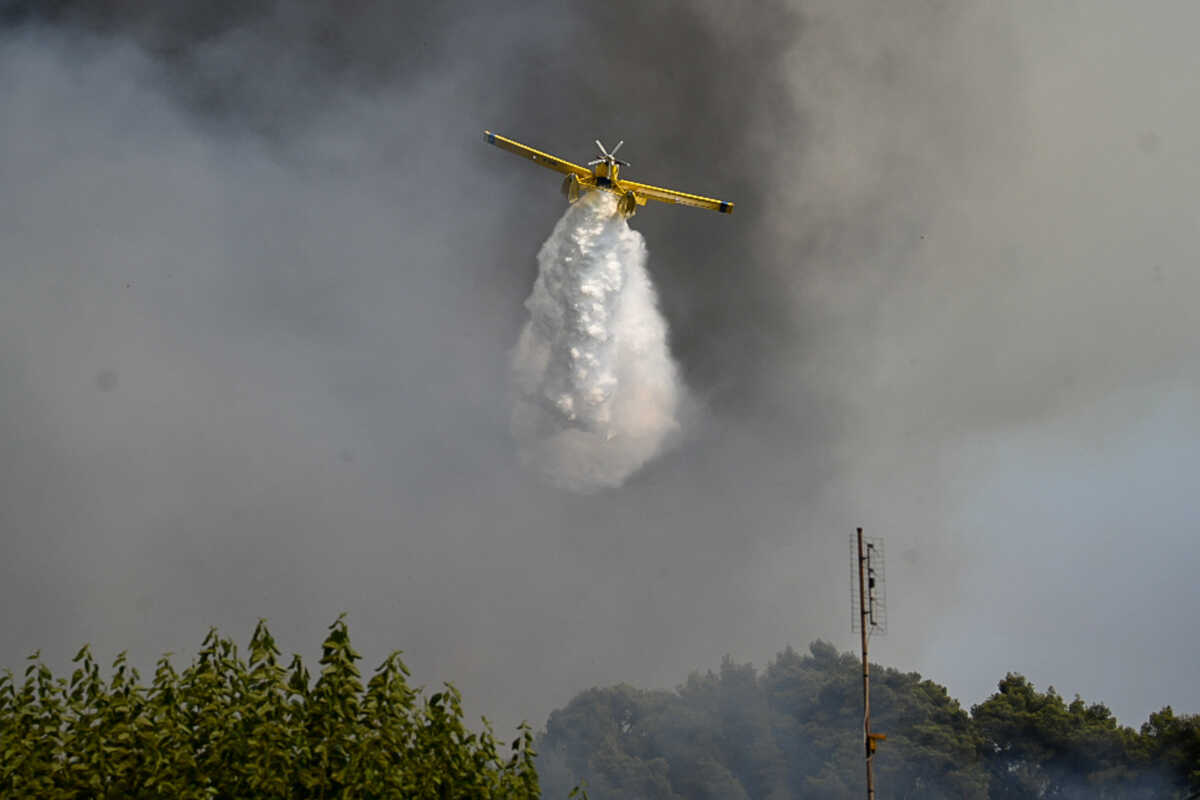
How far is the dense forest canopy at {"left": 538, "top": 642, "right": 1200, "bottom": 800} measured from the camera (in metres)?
116

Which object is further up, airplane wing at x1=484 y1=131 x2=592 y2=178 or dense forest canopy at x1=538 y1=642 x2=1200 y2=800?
airplane wing at x1=484 y1=131 x2=592 y2=178

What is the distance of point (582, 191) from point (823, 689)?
78.8 metres

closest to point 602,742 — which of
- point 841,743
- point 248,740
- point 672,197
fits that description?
point 841,743

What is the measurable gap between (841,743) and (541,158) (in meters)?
78.5

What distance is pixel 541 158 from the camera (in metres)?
81.4

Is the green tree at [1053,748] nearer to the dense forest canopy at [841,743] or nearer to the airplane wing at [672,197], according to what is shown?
the dense forest canopy at [841,743]

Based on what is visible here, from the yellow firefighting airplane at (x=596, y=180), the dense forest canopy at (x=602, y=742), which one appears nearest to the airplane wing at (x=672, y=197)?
the yellow firefighting airplane at (x=596, y=180)

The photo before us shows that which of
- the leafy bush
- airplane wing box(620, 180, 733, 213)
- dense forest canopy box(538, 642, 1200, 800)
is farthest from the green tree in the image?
the leafy bush

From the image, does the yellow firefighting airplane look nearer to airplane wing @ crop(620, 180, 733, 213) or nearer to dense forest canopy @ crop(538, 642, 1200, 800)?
airplane wing @ crop(620, 180, 733, 213)

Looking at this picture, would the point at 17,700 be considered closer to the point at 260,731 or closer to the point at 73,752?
the point at 73,752

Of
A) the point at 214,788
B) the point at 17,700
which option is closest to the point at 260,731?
the point at 214,788

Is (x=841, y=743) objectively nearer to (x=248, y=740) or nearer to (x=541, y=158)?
(x=541, y=158)

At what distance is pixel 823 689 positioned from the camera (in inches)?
5418

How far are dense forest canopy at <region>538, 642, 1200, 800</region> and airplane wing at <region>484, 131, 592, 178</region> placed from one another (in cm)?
7673
